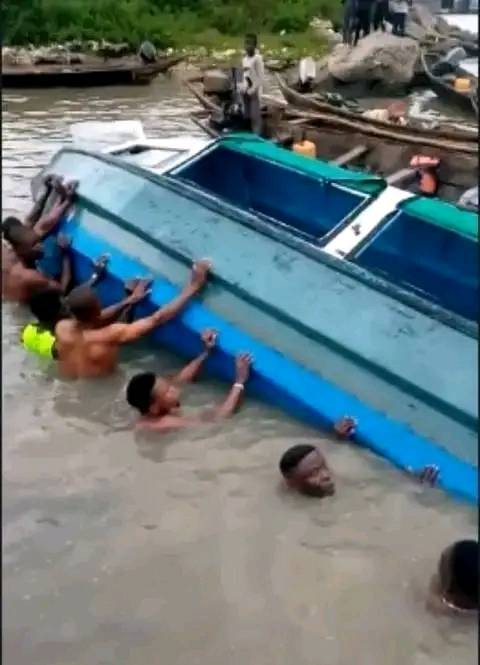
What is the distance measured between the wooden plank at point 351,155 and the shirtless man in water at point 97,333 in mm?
3632

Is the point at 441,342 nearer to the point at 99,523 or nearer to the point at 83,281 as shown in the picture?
the point at 99,523

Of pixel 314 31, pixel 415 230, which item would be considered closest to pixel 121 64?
pixel 314 31

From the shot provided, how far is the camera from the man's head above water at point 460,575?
3.67 metres

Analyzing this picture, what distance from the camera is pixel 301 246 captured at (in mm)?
5797

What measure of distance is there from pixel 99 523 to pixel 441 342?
6.26 feet

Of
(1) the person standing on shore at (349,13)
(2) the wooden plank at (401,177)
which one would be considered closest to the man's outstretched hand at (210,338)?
(2) the wooden plank at (401,177)

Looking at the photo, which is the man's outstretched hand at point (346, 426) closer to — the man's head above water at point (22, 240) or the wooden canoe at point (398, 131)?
the man's head above water at point (22, 240)

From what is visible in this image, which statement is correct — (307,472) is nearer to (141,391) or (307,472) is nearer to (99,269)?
(141,391)

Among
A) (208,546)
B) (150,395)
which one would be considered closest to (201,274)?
(150,395)

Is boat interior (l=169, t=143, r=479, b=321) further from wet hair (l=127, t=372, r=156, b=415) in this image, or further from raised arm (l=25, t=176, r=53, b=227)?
wet hair (l=127, t=372, r=156, b=415)

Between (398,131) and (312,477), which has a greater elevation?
(398,131)

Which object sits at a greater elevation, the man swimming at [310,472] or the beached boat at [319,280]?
the beached boat at [319,280]

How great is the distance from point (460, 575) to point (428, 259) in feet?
9.65

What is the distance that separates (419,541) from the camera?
15.0ft
